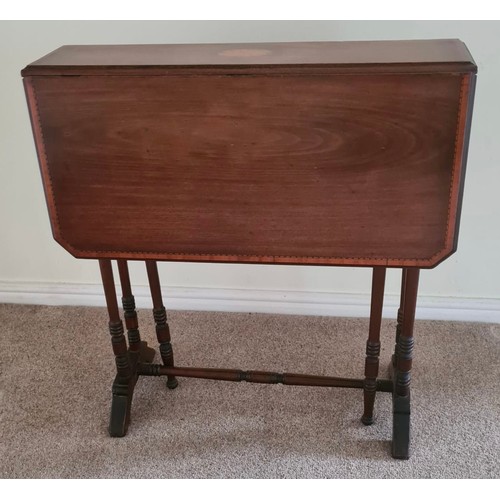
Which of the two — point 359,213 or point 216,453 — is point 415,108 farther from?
point 216,453

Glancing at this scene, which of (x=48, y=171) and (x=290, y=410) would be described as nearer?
(x=48, y=171)

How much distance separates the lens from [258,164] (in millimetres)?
1254

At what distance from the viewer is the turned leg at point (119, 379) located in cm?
162

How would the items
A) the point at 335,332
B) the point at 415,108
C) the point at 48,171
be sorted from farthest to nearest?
the point at 335,332 < the point at 48,171 < the point at 415,108

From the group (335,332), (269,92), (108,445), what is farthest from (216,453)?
(269,92)

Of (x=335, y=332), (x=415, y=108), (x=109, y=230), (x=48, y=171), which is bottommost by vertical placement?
(x=335, y=332)

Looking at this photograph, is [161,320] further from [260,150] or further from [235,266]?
[260,150]

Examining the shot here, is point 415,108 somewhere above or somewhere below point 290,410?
above

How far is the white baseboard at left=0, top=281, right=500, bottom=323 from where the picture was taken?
204 centimetres

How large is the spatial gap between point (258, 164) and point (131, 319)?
→ 690 millimetres

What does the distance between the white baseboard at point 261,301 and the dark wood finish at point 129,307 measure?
1.29ft

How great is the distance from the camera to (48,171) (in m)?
1.32

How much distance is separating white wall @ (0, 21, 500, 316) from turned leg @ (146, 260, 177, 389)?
1.21 ft
